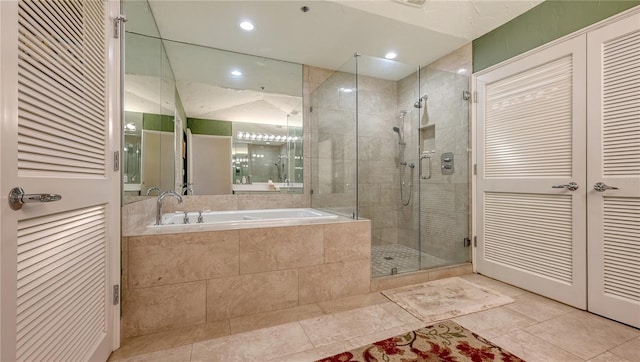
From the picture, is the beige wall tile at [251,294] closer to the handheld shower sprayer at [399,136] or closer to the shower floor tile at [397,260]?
the shower floor tile at [397,260]

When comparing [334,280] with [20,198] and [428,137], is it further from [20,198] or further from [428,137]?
[428,137]

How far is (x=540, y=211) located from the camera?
2.30m

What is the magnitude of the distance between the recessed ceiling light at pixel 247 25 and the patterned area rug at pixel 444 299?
2.92 m

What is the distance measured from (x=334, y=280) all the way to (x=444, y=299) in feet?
3.16

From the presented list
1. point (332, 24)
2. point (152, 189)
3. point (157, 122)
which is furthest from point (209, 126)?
point (332, 24)

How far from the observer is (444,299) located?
219 centimetres

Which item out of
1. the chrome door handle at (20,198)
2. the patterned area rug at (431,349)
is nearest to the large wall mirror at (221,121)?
→ the chrome door handle at (20,198)

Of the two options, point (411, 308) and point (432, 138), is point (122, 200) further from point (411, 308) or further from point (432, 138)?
point (432, 138)

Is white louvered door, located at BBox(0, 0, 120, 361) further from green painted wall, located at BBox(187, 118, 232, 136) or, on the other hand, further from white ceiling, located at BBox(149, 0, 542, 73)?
green painted wall, located at BBox(187, 118, 232, 136)

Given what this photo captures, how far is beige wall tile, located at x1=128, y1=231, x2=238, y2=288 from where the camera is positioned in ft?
5.47

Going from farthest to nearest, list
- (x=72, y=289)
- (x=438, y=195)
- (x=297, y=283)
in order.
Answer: (x=438, y=195) < (x=297, y=283) < (x=72, y=289)

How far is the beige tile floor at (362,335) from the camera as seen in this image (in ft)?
4.91

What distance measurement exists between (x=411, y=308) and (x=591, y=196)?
1.65m

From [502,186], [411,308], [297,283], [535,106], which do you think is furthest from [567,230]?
[297,283]
